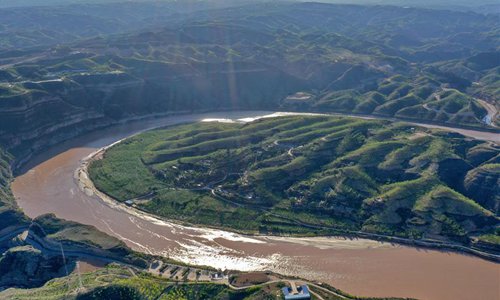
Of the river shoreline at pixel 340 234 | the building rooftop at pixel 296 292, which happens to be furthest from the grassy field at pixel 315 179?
the building rooftop at pixel 296 292

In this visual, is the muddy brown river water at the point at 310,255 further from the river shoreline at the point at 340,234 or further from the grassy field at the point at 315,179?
the grassy field at the point at 315,179

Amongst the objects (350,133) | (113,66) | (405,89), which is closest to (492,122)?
(405,89)

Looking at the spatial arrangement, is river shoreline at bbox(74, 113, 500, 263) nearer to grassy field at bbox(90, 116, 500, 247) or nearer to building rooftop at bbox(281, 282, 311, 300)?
grassy field at bbox(90, 116, 500, 247)

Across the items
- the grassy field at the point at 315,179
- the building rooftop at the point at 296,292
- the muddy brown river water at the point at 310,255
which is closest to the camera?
the building rooftop at the point at 296,292

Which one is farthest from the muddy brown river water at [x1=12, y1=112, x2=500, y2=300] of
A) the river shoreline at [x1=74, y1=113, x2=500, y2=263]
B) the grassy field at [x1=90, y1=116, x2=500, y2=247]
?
the grassy field at [x1=90, y1=116, x2=500, y2=247]

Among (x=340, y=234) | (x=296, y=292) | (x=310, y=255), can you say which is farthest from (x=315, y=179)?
(x=296, y=292)

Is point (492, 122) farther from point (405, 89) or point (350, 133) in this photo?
point (350, 133)

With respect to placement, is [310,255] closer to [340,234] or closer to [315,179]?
[340,234]

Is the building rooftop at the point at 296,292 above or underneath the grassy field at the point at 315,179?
above
